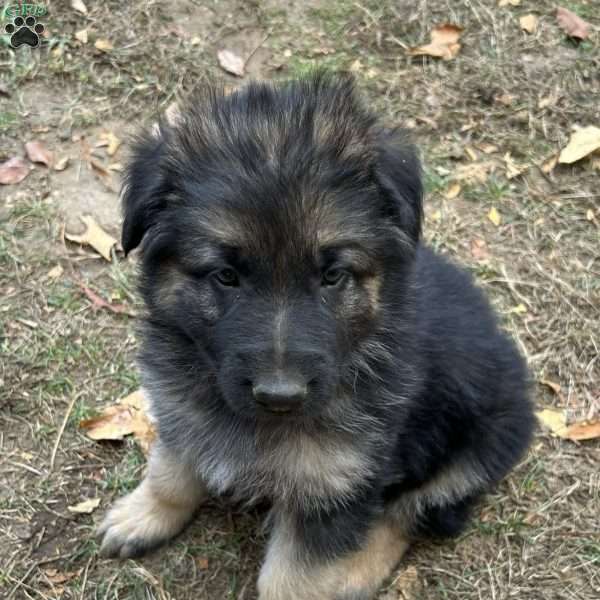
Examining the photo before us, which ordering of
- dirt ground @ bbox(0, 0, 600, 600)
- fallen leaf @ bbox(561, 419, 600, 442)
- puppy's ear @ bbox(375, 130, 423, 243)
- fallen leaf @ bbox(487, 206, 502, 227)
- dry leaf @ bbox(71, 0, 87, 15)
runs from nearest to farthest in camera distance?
1. puppy's ear @ bbox(375, 130, 423, 243)
2. dirt ground @ bbox(0, 0, 600, 600)
3. fallen leaf @ bbox(561, 419, 600, 442)
4. fallen leaf @ bbox(487, 206, 502, 227)
5. dry leaf @ bbox(71, 0, 87, 15)

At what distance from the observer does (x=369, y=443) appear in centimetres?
312

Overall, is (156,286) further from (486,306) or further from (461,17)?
(461,17)

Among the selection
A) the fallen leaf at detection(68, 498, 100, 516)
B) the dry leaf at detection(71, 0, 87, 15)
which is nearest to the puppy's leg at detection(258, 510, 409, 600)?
the fallen leaf at detection(68, 498, 100, 516)

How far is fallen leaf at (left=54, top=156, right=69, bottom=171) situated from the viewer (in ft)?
16.9

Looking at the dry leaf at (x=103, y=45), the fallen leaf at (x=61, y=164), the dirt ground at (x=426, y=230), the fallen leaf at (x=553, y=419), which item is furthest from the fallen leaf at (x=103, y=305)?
the fallen leaf at (x=553, y=419)

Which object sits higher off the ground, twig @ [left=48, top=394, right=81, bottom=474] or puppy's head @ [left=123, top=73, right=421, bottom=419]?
puppy's head @ [left=123, top=73, right=421, bottom=419]

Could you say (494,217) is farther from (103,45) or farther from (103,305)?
(103,45)

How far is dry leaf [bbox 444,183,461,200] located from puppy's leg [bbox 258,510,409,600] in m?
2.32

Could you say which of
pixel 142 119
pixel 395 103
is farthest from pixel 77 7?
pixel 395 103

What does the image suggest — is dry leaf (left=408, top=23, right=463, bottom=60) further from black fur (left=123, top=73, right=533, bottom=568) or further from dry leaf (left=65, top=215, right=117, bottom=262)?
black fur (left=123, top=73, right=533, bottom=568)

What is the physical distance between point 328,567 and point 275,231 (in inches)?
54.6

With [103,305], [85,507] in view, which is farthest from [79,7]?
[85,507]

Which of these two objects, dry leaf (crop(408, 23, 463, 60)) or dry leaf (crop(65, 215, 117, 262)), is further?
dry leaf (crop(408, 23, 463, 60))

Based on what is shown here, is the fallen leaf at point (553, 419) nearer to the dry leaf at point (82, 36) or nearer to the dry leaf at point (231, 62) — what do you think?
the dry leaf at point (231, 62)
